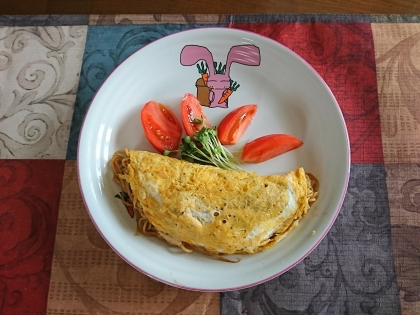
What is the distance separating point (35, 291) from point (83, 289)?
0.75ft

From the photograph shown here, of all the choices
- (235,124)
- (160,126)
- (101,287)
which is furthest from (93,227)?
(235,124)

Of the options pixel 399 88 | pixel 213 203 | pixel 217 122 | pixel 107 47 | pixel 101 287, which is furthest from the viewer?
pixel 107 47

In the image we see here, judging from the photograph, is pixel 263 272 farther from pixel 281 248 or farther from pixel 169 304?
pixel 169 304

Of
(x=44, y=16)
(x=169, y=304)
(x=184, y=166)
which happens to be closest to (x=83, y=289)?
(x=169, y=304)

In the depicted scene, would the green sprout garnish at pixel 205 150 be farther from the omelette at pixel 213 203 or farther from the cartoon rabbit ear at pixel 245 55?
the cartoon rabbit ear at pixel 245 55

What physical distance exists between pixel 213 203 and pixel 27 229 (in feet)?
3.16

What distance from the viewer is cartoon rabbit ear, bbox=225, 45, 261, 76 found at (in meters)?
2.04

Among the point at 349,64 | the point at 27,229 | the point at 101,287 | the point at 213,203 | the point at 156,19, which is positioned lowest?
the point at 101,287

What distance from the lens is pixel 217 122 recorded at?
201cm

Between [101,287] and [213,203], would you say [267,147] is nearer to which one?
[213,203]

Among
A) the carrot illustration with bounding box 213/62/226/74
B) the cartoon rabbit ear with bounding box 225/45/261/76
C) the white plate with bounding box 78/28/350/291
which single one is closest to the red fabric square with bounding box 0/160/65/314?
the white plate with bounding box 78/28/350/291

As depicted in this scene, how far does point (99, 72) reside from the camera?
2221 mm

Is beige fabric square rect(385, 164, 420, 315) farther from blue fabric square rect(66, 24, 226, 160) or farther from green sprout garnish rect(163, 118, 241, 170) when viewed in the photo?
blue fabric square rect(66, 24, 226, 160)

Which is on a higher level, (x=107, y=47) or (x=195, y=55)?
(x=107, y=47)
